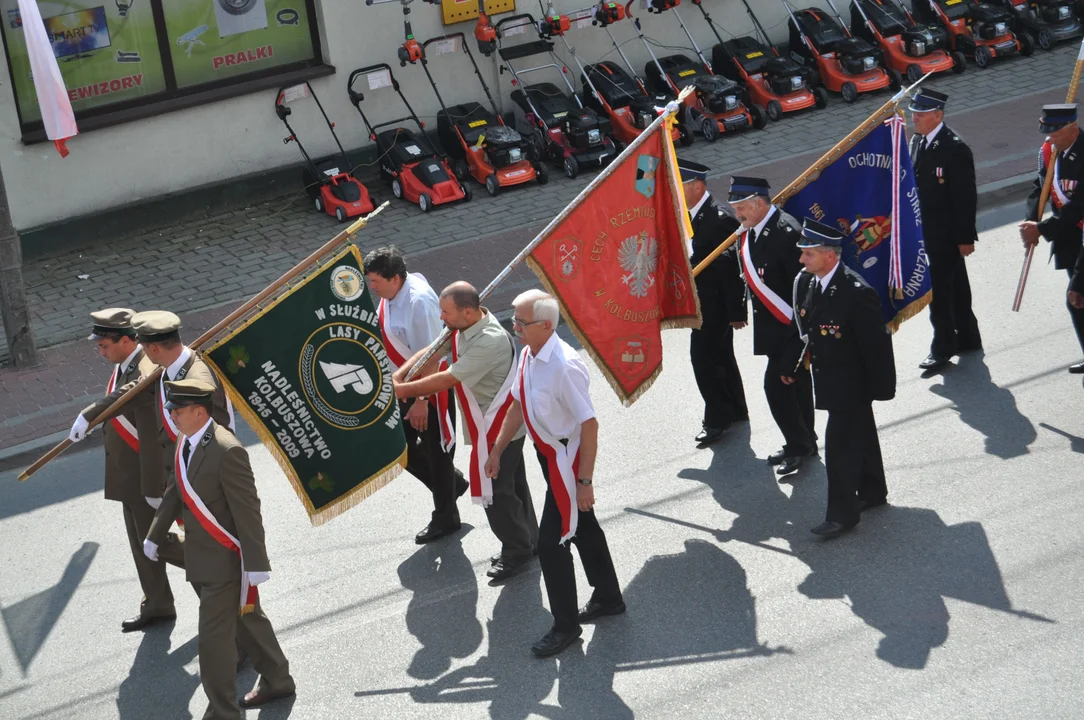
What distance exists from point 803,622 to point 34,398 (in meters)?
6.68

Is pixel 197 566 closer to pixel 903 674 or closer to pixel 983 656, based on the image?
pixel 903 674

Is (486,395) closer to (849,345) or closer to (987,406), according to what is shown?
(849,345)

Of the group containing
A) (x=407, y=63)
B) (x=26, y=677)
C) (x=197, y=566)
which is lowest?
(x=26, y=677)

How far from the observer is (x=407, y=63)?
595 inches

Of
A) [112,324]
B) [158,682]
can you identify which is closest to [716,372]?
[112,324]

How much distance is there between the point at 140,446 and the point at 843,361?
3.83m

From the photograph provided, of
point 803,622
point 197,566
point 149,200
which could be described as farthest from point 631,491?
point 149,200

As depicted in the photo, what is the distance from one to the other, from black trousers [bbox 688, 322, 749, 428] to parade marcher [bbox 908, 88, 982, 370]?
156 cm

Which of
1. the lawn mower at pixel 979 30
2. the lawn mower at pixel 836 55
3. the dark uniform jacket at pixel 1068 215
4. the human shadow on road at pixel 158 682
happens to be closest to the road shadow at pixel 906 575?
the dark uniform jacket at pixel 1068 215

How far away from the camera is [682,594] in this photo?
7137mm

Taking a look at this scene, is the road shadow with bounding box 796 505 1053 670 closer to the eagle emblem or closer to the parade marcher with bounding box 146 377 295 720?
the eagle emblem

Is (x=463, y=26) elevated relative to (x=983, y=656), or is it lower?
elevated

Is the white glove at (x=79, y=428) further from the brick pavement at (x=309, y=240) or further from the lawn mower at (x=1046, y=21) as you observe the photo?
the lawn mower at (x=1046, y=21)

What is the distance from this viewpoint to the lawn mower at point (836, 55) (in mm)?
16094
